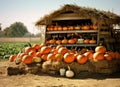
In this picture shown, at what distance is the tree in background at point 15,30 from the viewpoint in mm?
97125

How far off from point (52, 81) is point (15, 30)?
97725mm

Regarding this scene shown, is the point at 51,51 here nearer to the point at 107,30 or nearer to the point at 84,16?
the point at 84,16

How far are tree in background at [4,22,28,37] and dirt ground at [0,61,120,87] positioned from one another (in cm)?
8736

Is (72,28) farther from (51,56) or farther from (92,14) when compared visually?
(51,56)

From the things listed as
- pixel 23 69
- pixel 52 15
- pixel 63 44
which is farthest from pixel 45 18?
pixel 23 69

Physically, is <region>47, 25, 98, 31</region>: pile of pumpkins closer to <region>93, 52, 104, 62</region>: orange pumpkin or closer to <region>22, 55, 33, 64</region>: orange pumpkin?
<region>93, 52, 104, 62</region>: orange pumpkin

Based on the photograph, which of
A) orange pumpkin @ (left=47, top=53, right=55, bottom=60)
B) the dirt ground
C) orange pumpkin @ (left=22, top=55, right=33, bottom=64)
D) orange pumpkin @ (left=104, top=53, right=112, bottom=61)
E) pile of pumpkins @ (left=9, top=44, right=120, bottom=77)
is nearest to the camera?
the dirt ground

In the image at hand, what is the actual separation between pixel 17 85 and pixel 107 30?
654 centimetres

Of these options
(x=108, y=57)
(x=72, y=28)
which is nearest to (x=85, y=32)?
(x=72, y=28)

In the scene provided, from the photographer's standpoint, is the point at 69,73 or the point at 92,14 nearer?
the point at 69,73

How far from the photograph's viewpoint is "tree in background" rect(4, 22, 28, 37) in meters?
97.1

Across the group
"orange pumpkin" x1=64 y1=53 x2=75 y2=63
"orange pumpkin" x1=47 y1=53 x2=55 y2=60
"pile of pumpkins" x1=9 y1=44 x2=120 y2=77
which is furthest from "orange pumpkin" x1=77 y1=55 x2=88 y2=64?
"orange pumpkin" x1=47 y1=53 x2=55 y2=60

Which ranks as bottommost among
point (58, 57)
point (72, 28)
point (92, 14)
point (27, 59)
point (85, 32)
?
point (27, 59)

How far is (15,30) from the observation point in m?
104
